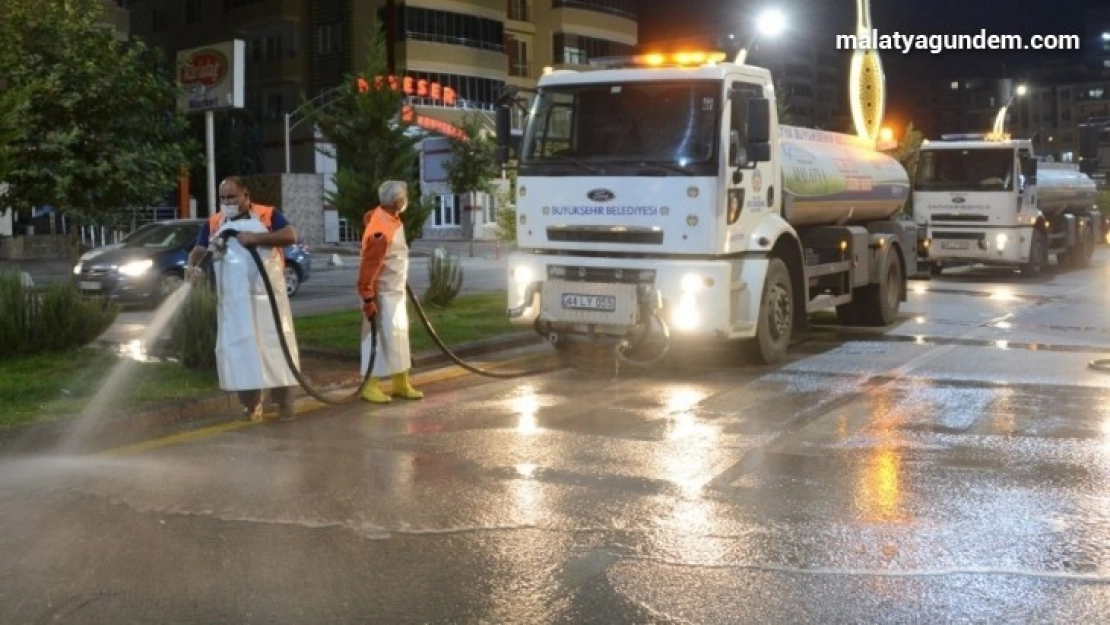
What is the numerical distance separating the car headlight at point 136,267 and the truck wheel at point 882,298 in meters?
11.1

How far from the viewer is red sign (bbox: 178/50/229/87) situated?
90.4ft

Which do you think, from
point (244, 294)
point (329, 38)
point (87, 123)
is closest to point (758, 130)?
point (244, 294)

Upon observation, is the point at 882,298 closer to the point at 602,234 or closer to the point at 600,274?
the point at 600,274

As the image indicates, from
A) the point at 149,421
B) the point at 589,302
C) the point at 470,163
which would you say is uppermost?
the point at 470,163

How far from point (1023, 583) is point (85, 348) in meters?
9.99

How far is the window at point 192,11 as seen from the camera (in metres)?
65.6

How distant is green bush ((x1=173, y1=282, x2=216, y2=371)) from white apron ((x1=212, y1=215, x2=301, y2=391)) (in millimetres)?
1730

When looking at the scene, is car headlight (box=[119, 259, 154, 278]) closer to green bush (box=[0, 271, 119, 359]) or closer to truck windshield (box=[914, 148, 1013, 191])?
green bush (box=[0, 271, 119, 359])

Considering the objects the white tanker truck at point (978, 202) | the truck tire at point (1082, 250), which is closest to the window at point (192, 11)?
→ the truck tire at point (1082, 250)

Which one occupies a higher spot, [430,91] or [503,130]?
[430,91]

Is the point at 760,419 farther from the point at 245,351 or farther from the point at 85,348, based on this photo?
the point at 85,348

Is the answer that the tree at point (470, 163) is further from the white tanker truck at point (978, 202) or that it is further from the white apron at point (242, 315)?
the white apron at point (242, 315)

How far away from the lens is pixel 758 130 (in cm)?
1143

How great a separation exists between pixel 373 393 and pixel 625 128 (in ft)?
11.9
